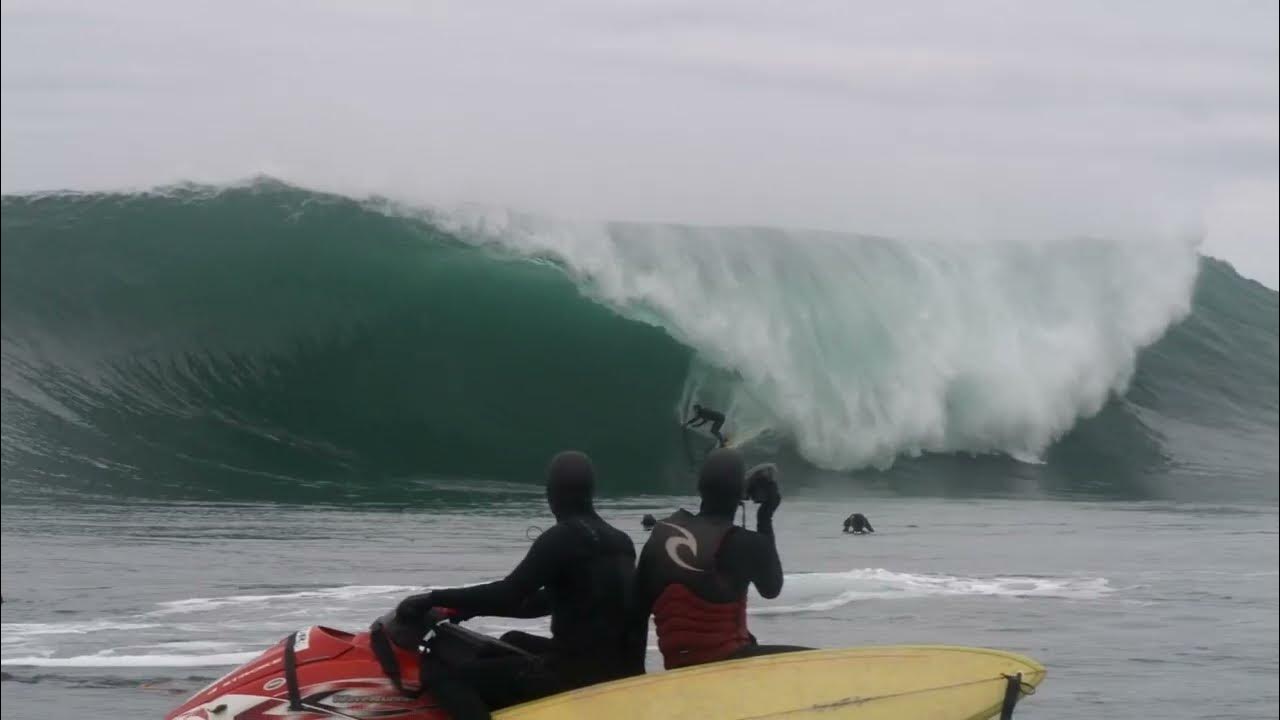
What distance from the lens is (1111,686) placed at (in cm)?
978

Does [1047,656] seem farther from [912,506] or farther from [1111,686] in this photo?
[912,506]

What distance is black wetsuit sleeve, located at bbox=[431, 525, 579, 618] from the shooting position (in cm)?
523

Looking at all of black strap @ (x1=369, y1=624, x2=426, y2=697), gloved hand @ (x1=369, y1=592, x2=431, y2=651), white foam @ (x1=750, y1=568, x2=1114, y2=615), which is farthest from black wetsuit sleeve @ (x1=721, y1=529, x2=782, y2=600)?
white foam @ (x1=750, y1=568, x2=1114, y2=615)

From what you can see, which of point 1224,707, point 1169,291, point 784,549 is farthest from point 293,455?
point 1169,291

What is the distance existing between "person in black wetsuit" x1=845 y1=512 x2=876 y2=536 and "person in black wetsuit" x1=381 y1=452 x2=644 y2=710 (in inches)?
570

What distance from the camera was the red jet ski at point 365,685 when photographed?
537 cm

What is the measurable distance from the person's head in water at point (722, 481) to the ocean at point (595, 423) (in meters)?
4.80

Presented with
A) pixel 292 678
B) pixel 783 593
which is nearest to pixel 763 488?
pixel 292 678

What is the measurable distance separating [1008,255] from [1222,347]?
6212 millimetres

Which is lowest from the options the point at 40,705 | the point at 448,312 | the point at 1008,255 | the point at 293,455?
the point at 40,705

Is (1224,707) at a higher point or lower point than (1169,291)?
lower

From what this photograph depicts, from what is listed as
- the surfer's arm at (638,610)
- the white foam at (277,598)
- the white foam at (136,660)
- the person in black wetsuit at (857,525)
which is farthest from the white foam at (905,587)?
the surfer's arm at (638,610)

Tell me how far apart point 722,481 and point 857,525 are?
1464 cm

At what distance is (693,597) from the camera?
18.0 feet
